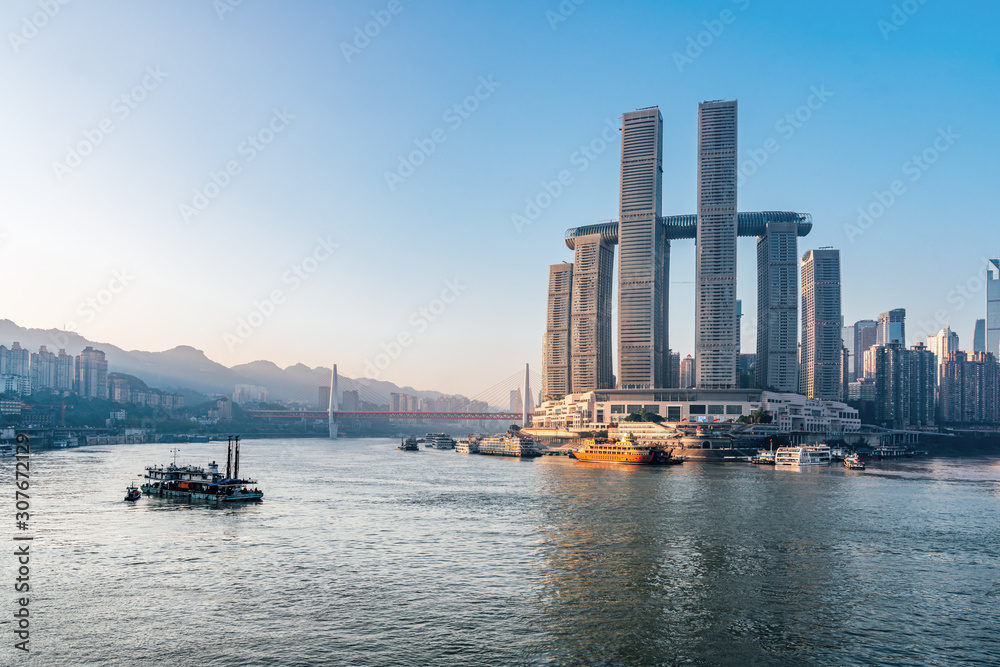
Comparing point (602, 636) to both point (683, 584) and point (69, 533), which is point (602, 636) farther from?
point (69, 533)

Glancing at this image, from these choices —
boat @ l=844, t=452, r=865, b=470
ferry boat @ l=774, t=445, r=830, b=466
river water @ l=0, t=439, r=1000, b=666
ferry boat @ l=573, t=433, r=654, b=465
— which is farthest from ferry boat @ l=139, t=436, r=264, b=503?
boat @ l=844, t=452, r=865, b=470

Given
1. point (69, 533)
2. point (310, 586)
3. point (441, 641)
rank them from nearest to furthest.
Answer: point (441, 641)
point (310, 586)
point (69, 533)

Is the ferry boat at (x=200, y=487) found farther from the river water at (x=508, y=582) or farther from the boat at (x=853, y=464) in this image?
the boat at (x=853, y=464)

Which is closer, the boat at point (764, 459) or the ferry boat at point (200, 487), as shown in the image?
the ferry boat at point (200, 487)

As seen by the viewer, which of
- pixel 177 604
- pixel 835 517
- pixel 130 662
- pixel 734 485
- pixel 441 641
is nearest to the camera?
pixel 130 662

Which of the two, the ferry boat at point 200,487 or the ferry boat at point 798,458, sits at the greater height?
the ferry boat at point 200,487

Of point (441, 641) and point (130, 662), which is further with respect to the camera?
point (441, 641)

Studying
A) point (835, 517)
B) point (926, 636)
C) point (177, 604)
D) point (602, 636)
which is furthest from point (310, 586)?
point (835, 517)

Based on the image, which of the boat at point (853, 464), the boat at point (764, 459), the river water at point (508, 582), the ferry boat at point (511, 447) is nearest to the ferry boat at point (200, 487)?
the river water at point (508, 582)
